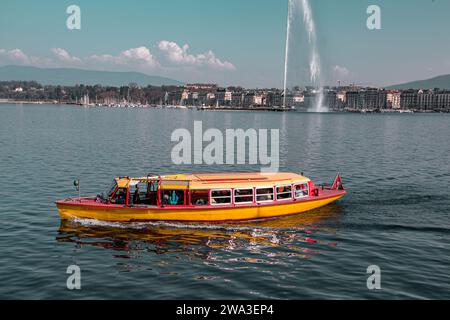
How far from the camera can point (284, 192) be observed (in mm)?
30234

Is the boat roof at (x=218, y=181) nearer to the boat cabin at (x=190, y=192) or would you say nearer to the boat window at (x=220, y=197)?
the boat cabin at (x=190, y=192)

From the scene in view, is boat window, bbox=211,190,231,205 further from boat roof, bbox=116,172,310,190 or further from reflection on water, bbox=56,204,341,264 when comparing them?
reflection on water, bbox=56,204,341,264

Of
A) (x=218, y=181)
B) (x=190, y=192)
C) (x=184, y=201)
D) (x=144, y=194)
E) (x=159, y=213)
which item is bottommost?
(x=159, y=213)

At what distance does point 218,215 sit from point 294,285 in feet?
30.4

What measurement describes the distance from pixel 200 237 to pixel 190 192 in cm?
313

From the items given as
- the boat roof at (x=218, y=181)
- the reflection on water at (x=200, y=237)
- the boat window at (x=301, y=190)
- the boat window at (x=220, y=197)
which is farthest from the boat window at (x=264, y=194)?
the boat window at (x=301, y=190)

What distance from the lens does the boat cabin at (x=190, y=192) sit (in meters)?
27.8

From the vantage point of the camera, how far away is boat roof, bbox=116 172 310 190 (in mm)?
27844

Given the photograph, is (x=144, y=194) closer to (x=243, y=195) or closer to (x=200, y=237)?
(x=200, y=237)

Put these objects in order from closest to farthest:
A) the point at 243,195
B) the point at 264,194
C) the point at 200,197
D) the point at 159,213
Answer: the point at 159,213 → the point at 200,197 → the point at 243,195 → the point at 264,194

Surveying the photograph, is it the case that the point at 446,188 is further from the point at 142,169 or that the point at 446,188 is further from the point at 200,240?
the point at 142,169


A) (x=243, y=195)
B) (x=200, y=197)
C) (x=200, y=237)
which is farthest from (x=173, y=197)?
(x=243, y=195)

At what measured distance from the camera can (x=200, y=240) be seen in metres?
25.3
